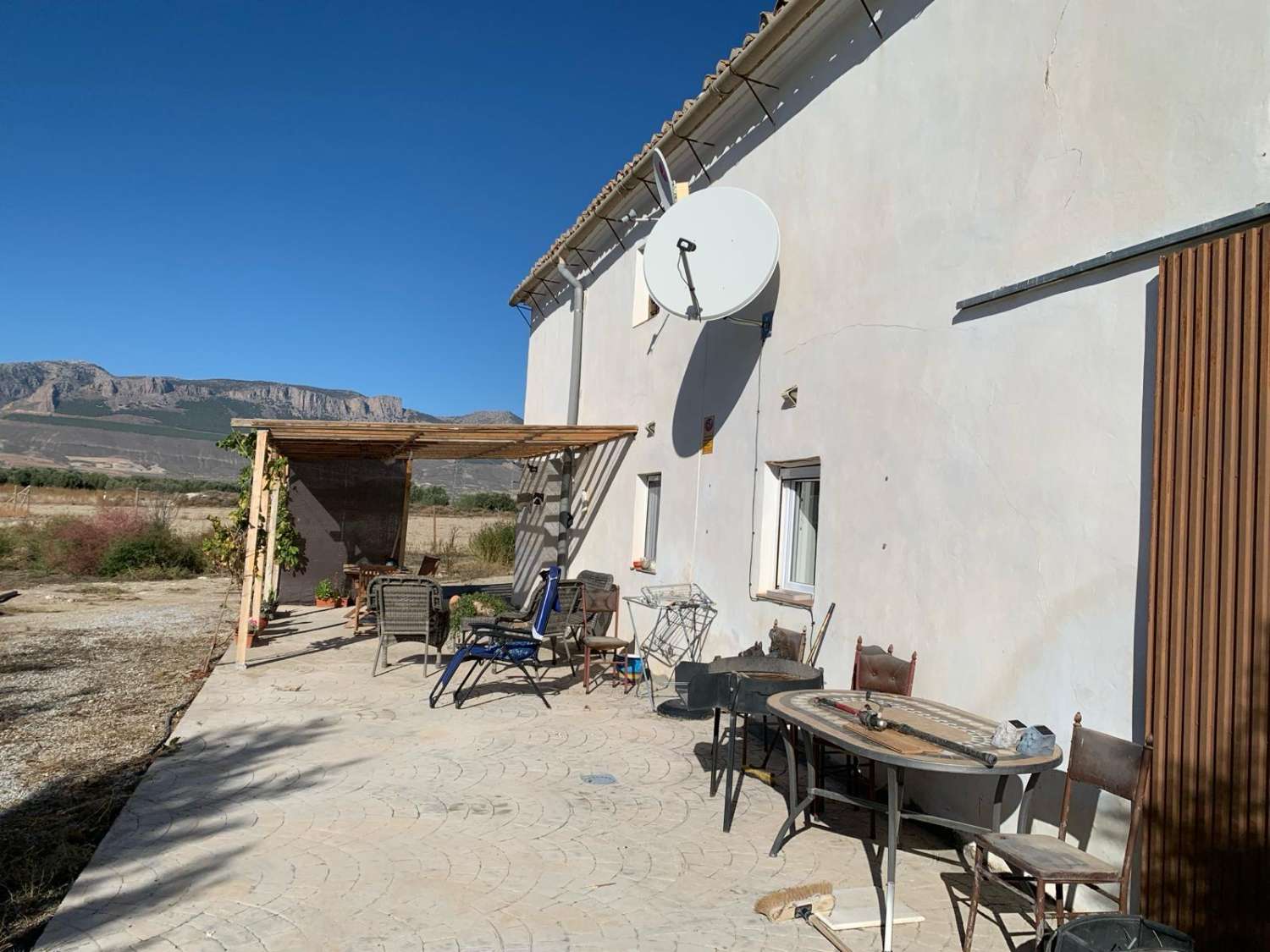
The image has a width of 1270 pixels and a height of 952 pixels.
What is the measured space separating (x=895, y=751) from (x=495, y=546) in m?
19.3

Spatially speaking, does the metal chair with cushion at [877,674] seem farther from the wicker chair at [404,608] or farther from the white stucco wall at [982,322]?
the wicker chair at [404,608]

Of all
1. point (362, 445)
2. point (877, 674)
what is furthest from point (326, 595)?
point (877, 674)

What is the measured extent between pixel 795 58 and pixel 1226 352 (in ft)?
16.2

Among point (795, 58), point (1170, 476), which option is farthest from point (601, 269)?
point (1170, 476)

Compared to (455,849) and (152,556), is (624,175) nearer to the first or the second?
(455,849)

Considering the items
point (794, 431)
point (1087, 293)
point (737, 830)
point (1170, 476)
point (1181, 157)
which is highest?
point (1181, 157)

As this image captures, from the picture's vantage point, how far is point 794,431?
670cm

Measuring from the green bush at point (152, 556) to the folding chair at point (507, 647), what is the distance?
44.6 feet

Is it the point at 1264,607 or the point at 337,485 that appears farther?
the point at 337,485

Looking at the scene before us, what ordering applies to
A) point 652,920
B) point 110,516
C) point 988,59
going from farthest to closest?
point 110,516 → point 988,59 → point 652,920

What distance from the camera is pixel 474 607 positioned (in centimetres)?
1173

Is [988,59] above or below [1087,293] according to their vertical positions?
above

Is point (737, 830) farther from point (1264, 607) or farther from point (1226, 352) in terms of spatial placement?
point (1226, 352)

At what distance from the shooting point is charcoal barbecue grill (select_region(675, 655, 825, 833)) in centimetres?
456
